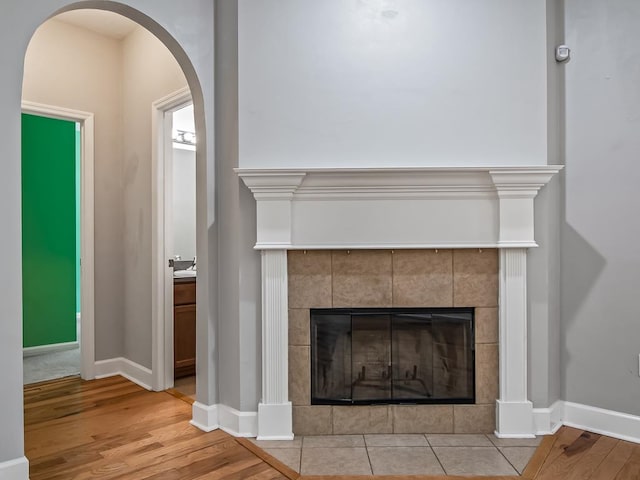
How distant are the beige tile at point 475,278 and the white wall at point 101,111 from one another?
2788mm

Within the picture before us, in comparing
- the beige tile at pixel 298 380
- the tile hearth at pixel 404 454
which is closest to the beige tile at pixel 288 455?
the tile hearth at pixel 404 454

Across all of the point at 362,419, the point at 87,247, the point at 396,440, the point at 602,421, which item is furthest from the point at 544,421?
the point at 87,247

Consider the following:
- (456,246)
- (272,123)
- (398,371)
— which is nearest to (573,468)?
(398,371)

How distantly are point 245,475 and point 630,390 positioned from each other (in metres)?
2.15

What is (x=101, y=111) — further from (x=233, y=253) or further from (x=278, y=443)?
(x=278, y=443)

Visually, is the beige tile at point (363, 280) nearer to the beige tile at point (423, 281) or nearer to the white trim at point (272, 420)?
the beige tile at point (423, 281)

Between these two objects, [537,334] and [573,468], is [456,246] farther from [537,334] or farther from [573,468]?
[573,468]

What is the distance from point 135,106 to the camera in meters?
3.72

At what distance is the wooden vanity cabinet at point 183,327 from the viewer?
367 cm

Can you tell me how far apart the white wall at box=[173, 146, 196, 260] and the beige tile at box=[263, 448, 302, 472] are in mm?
2919

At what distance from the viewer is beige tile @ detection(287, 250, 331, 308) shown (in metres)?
2.61

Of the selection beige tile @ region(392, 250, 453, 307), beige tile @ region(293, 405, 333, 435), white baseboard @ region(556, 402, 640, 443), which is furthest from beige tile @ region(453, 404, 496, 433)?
beige tile @ region(293, 405, 333, 435)

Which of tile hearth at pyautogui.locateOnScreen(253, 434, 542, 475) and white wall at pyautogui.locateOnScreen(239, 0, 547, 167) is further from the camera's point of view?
white wall at pyautogui.locateOnScreen(239, 0, 547, 167)

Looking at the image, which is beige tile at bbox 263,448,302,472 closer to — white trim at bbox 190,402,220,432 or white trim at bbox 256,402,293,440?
white trim at bbox 256,402,293,440
